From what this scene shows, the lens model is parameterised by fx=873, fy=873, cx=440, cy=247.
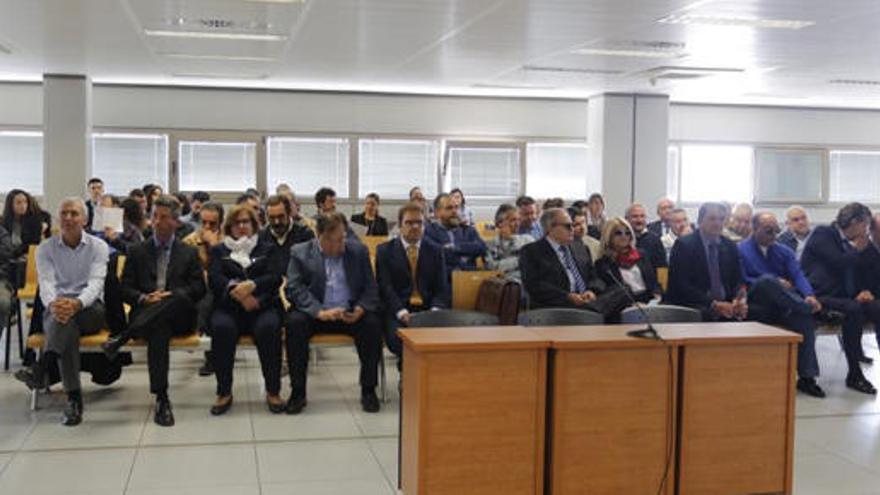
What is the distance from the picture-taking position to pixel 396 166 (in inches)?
484

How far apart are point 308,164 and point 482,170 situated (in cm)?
246

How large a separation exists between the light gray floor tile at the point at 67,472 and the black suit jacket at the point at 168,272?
1.16 meters

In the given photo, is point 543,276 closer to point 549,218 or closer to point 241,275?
point 549,218

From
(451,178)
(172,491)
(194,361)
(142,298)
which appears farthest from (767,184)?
(172,491)

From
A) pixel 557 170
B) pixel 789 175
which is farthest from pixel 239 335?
pixel 789 175

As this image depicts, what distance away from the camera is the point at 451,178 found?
12.4m

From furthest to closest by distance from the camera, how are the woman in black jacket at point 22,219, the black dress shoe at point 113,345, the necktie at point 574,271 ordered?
the woman in black jacket at point 22,219, the necktie at point 574,271, the black dress shoe at point 113,345

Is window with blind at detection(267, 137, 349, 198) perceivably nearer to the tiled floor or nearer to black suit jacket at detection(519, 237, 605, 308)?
the tiled floor

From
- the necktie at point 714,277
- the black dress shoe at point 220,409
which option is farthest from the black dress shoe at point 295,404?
the necktie at point 714,277

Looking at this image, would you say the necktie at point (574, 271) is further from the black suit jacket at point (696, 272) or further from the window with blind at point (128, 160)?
the window with blind at point (128, 160)

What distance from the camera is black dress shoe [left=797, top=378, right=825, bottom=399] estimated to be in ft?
18.8

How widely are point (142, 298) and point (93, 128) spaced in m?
7.25

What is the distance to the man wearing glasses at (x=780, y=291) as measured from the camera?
5.85m

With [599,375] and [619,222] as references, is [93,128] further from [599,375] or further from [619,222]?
[599,375]
